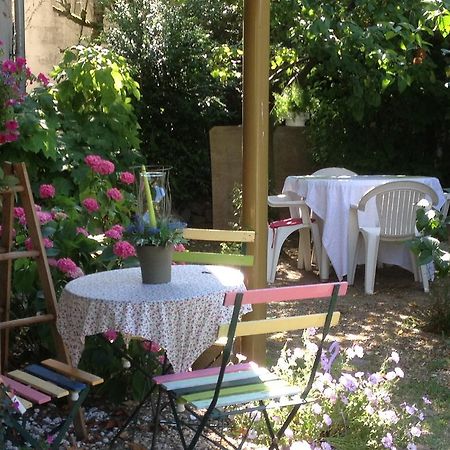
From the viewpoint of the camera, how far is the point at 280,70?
9.14m

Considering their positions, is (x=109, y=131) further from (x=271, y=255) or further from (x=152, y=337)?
(x=152, y=337)

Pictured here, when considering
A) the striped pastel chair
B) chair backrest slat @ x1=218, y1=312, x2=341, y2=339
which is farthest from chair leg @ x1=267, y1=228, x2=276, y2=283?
chair backrest slat @ x1=218, y1=312, x2=341, y2=339

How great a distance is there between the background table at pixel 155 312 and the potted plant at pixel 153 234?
56 millimetres

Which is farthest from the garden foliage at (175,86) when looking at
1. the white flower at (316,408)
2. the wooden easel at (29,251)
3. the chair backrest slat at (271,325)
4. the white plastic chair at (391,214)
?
the chair backrest slat at (271,325)

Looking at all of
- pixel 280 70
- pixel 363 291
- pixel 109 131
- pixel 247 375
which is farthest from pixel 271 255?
pixel 247 375

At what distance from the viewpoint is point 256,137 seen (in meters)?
3.77

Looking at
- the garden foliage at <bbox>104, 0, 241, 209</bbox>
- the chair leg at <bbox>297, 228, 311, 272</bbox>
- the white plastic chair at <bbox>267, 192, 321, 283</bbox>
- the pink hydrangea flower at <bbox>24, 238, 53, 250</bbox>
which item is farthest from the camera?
the garden foliage at <bbox>104, 0, 241, 209</bbox>

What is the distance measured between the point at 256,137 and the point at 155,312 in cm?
137

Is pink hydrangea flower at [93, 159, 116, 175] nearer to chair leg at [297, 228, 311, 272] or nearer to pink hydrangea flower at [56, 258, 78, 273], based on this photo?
pink hydrangea flower at [56, 258, 78, 273]

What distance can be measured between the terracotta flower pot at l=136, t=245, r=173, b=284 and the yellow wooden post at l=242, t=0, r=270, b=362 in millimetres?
968

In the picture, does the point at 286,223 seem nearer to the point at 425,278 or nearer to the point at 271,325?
the point at 425,278

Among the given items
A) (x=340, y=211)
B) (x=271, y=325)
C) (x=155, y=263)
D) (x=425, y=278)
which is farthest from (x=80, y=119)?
(x=271, y=325)

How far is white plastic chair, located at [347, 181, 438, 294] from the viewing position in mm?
6426

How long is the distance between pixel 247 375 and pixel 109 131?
3.30 metres
